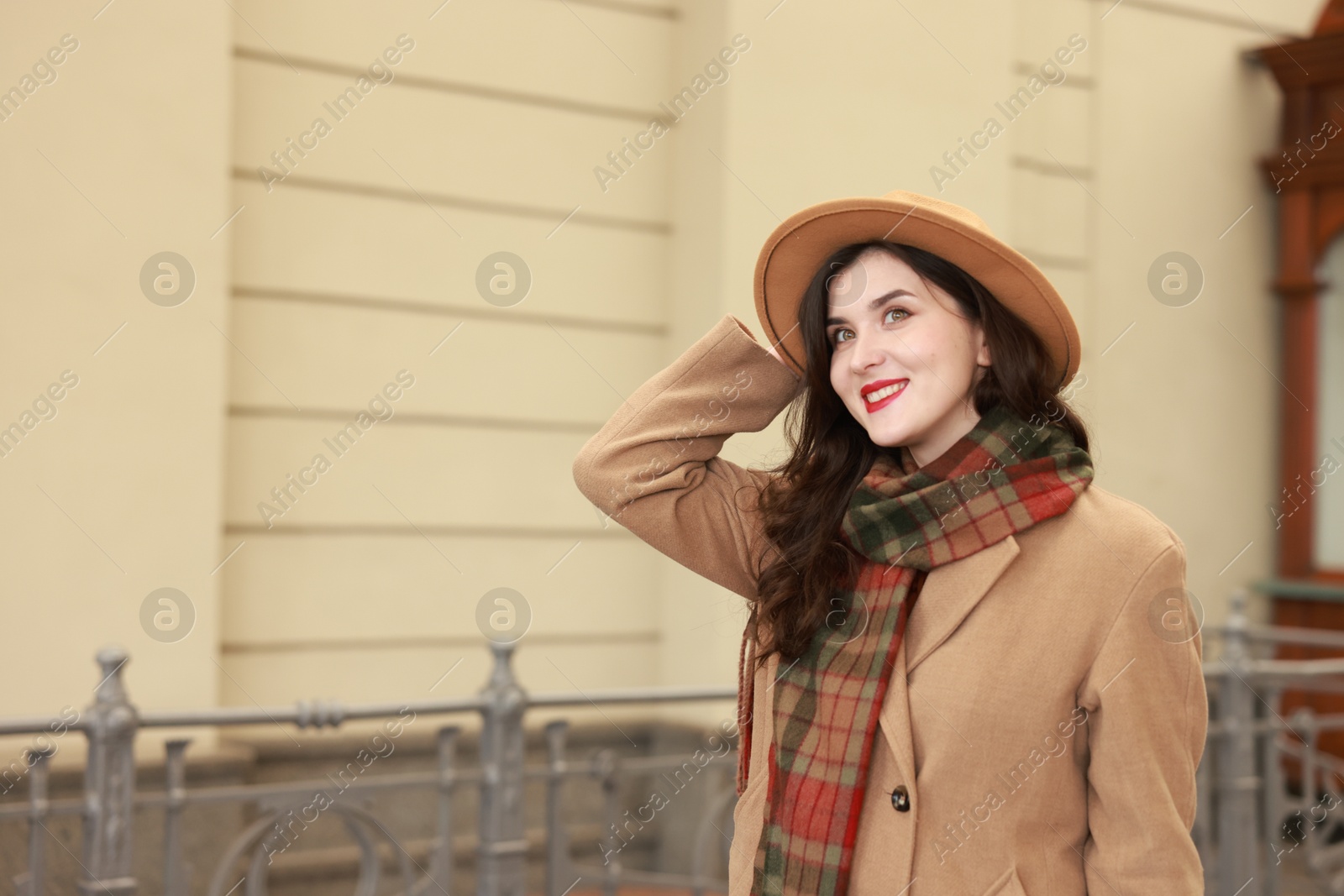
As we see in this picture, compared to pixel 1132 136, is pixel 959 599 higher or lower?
lower

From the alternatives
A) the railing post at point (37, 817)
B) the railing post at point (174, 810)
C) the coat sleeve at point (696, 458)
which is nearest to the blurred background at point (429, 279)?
the railing post at point (37, 817)

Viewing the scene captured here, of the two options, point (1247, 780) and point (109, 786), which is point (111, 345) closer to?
point (109, 786)

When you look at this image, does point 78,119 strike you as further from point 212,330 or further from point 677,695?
point 677,695

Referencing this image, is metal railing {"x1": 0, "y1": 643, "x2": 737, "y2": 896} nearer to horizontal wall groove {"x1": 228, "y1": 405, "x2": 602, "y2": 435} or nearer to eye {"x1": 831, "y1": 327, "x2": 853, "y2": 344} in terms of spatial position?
horizontal wall groove {"x1": 228, "y1": 405, "x2": 602, "y2": 435}

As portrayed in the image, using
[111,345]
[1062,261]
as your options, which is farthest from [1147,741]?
[1062,261]

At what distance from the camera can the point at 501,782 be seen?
373 cm

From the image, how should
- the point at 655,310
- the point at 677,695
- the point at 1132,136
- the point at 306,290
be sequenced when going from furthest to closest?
1. the point at 1132,136
2. the point at 655,310
3. the point at 306,290
4. the point at 677,695

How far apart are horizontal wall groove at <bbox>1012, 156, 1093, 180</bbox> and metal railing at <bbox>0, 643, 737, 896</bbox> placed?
370cm

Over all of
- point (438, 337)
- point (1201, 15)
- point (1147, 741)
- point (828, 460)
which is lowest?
point (1147, 741)

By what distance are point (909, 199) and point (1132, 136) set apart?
18.4ft

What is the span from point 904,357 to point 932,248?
0.19 metres

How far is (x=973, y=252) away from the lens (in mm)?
1860

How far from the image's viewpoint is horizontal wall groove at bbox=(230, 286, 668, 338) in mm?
5023

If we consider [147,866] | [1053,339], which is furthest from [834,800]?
[147,866]
